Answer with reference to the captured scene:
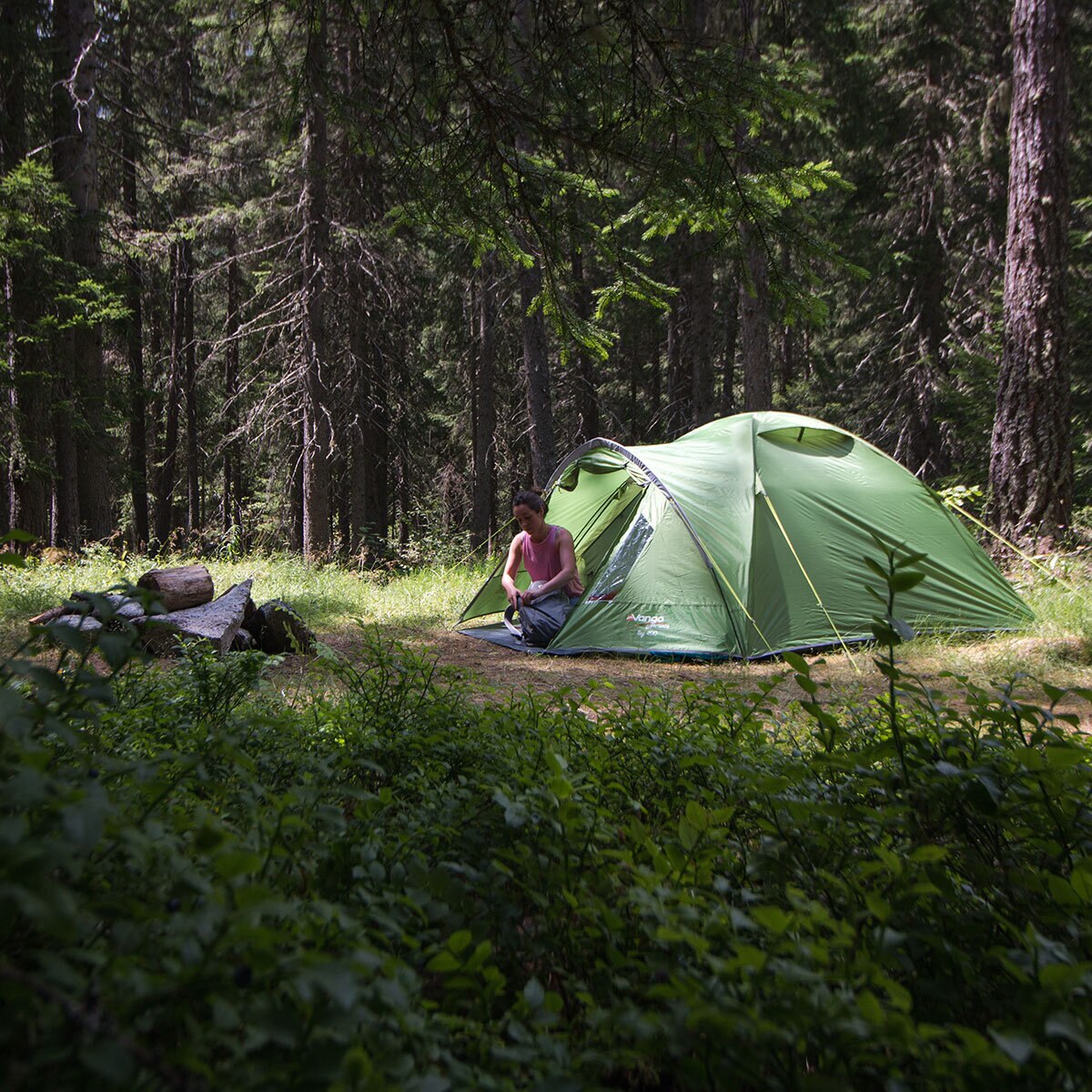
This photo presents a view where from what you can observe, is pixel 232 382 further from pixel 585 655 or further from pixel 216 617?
pixel 585 655

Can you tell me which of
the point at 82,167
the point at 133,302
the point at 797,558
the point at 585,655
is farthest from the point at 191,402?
the point at 797,558

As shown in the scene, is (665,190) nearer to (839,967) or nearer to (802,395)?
(839,967)

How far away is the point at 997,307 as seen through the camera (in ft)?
34.9

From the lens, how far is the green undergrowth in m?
0.84

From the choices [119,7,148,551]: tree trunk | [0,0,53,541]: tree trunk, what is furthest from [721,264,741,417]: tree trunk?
[0,0,53,541]: tree trunk

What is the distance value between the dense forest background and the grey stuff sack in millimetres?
2801

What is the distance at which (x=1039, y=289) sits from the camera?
689cm

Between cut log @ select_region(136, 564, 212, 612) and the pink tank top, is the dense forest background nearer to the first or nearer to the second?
the pink tank top

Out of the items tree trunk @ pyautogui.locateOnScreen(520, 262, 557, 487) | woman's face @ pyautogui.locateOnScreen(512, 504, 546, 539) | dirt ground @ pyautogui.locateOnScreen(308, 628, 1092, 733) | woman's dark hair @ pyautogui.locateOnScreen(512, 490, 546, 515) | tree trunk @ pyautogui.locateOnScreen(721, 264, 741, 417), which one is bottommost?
dirt ground @ pyautogui.locateOnScreen(308, 628, 1092, 733)

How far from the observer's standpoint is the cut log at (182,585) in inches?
228

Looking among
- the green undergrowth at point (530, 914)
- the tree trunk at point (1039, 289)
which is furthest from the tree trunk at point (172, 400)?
the green undergrowth at point (530, 914)

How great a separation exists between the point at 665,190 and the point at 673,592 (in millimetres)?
3540

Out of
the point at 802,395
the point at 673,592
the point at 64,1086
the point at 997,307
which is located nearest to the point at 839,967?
the point at 64,1086

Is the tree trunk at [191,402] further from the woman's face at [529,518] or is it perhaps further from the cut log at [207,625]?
the woman's face at [529,518]
